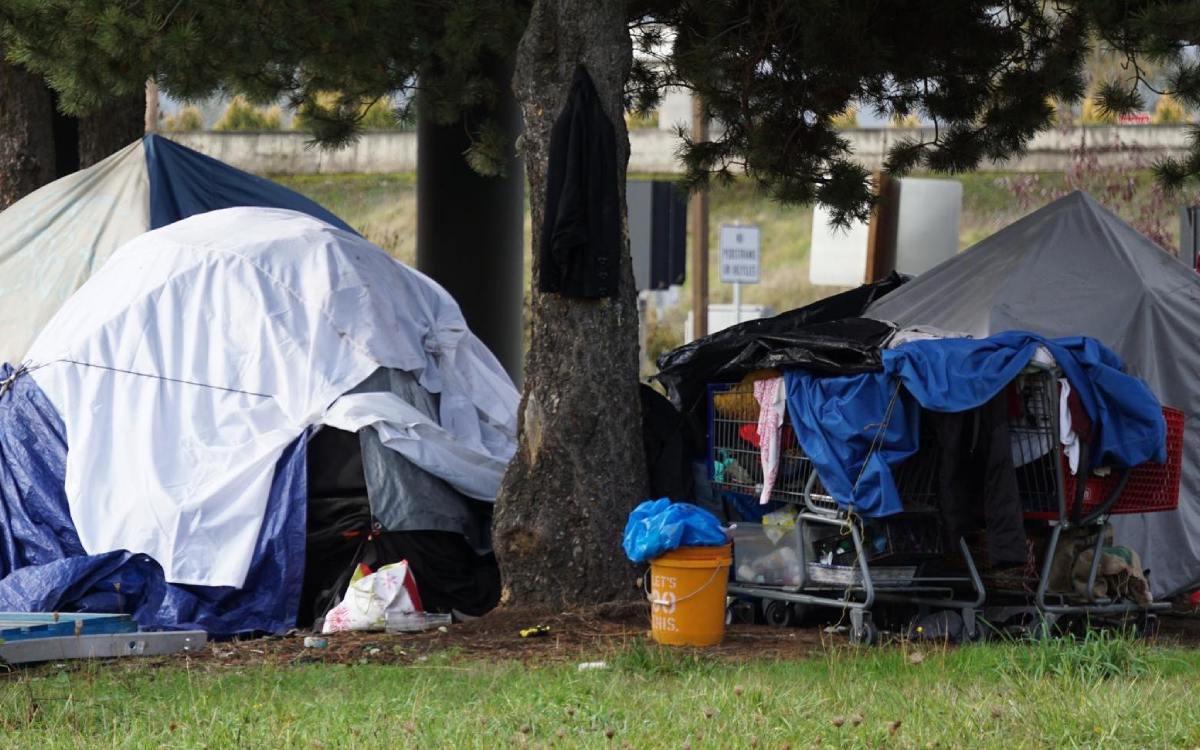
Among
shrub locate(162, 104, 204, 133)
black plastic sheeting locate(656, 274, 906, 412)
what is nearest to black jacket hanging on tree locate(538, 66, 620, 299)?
black plastic sheeting locate(656, 274, 906, 412)

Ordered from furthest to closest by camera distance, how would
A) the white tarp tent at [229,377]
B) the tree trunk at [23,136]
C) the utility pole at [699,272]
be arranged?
the utility pole at [699,272] → the tree trunk at [23,136] → the white tarp tent at [229,377]

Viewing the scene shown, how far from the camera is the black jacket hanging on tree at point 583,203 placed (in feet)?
27.1

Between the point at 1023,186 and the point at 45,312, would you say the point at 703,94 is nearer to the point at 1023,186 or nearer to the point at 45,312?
the point at 45,312

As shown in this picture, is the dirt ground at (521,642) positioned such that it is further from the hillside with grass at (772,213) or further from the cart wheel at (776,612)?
the hillside with grass at (772,213)

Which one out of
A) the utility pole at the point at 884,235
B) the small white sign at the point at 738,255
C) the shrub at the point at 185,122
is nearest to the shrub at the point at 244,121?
the shrub at the point at 185,122

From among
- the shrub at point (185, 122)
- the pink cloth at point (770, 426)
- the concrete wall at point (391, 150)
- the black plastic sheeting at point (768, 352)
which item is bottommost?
the pink cloth at point (770, 426)

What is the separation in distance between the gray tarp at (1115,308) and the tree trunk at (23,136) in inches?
271

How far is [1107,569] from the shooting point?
8273 mm

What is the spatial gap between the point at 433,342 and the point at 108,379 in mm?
1886

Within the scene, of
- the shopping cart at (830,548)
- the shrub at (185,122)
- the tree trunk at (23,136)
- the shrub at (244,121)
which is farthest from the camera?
the shrub at (244,121)

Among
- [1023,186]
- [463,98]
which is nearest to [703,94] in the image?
[463,98]

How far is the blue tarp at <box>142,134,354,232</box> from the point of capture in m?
11.6

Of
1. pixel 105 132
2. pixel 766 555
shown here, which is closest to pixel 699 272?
pixel 105 132

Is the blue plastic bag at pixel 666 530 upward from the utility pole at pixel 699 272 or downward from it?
downward
